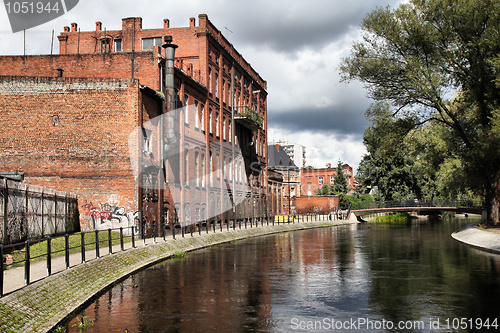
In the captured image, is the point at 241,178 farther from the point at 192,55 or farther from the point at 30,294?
the point at 30,294

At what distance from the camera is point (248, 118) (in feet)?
163

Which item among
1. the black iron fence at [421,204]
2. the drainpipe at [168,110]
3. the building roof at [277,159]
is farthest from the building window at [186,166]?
the building roof at [277,159]

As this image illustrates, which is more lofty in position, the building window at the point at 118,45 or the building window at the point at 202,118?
the building window at the point at 118,45

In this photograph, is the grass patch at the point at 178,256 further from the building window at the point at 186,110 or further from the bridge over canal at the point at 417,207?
the bridge over canal at the point at 417,207

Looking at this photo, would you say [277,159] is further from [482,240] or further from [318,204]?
[482,240]

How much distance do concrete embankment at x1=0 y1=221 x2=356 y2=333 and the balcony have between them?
2874 cm

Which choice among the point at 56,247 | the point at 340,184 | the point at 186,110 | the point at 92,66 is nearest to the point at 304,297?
the point at 56,247

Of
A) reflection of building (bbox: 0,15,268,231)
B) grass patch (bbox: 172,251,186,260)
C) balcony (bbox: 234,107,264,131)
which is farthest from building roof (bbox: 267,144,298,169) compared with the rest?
grass patch (bbox: 172,251,186,260)

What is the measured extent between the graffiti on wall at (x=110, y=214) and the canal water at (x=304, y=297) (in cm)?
880

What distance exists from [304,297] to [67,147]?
19.8 meters

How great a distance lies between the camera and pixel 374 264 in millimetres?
18641

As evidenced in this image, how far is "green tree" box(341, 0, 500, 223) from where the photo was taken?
29.2 m

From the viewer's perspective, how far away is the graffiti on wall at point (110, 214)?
27.5 m

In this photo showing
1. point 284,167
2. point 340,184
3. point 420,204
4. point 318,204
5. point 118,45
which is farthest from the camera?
point 284,167
